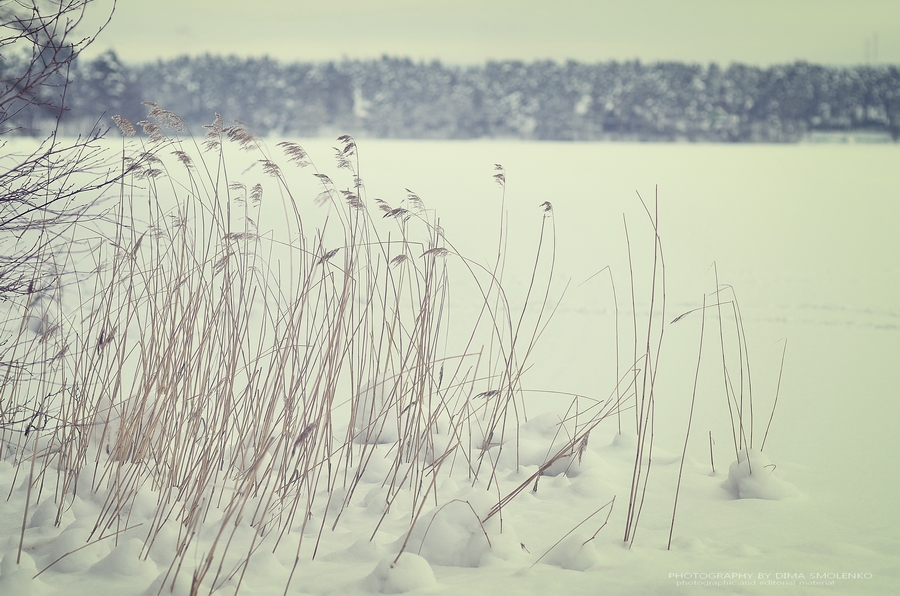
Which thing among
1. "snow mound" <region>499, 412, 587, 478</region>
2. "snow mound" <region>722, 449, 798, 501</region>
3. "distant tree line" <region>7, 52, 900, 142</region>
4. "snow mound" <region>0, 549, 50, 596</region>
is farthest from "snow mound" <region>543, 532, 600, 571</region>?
"distant tree line" <region>7, 52, 900, 142</region>

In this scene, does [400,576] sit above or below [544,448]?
below

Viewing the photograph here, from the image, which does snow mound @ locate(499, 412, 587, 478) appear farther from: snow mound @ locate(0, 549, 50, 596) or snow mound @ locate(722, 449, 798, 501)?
Answer: snow mound @ locate(0, 549, 50, 596)

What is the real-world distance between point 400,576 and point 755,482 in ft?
2.87

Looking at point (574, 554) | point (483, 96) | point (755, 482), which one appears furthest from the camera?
point (483, 96)

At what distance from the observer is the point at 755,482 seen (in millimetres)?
1579

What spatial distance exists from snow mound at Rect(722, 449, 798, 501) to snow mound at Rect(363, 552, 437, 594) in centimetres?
80

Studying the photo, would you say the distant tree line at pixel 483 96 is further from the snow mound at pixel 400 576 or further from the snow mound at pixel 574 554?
the snow mound at pixel 400 576

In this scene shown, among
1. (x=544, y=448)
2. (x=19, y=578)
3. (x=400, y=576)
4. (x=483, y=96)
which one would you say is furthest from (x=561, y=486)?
(x=483, y=96)

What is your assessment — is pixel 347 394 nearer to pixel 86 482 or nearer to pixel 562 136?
pixel 86 482

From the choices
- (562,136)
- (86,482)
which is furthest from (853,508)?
(562,136)

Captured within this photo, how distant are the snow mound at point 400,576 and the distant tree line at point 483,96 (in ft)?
78.0

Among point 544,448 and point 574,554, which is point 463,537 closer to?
point 574,554

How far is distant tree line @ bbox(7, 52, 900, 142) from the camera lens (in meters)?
23.1

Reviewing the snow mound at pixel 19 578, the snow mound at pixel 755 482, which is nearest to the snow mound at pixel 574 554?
the snow mound at pixel 755 482
